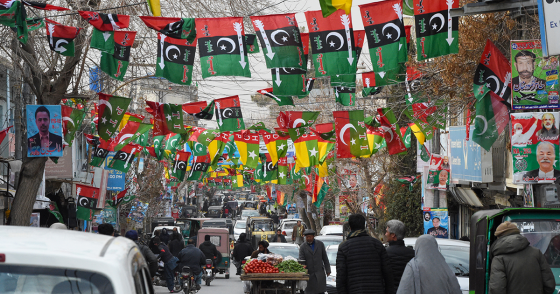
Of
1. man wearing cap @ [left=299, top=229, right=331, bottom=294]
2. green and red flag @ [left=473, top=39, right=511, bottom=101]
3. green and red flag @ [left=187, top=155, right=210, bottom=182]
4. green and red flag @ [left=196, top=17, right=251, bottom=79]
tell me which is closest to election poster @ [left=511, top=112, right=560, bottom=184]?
green and red flag @ [left=473, top=39, right=511, bottom=101]

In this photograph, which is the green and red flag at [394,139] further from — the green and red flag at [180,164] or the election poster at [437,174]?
the green and red flag at [180,164]

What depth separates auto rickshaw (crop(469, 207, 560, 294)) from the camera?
28.5ft

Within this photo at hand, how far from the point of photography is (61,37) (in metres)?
11.3

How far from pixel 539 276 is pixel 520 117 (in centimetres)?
618

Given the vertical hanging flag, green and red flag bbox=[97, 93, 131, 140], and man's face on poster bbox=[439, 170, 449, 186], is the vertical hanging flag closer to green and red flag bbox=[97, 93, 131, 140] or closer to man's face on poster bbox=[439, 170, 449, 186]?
green and red flag bbox=[97, 93, 131, 140]

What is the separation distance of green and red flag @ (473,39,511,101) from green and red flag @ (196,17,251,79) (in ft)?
13.4

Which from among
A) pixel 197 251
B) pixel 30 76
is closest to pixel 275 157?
pixel 197 251

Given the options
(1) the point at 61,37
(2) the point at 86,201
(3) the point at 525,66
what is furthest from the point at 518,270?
(2) the point at 86,201

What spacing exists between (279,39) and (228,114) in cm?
601

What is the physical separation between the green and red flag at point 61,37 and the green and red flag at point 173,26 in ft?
4.34

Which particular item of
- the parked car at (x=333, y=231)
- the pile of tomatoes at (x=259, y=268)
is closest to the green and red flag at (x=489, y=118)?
the pile of tomatoes at (x=259, y=268)

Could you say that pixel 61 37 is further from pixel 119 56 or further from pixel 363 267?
pixel 363 267

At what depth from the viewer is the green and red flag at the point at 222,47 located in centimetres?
1165

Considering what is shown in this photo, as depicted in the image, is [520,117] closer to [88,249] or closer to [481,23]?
[481,23]
